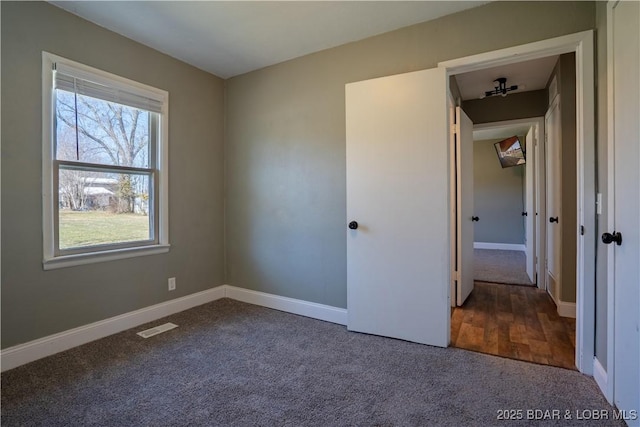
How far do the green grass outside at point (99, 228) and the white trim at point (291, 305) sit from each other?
45.6 inches

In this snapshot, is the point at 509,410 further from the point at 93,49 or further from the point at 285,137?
the point at 93,49

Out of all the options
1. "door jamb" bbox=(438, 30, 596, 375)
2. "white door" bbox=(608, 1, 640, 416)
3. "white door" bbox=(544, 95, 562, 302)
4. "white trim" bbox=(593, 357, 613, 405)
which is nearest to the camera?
"white door" bbox=(608, 1, 640, 416)

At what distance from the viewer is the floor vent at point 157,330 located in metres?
2.61

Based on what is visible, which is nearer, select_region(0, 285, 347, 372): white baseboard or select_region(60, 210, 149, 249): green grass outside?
select_region(0, 285, 347, 372): white baseboard

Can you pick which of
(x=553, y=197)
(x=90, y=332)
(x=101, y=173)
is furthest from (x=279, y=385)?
(x=553, y=197)

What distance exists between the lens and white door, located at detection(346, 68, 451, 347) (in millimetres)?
2336

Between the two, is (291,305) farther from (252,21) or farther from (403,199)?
(252,21)

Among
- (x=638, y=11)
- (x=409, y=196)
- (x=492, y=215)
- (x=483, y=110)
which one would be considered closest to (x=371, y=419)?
(x=409, y=196)

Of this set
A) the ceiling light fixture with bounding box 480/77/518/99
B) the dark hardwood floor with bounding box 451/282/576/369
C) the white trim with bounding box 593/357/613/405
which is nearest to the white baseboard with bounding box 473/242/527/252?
the dark hardwood floor with bounding box 451/282/576/369

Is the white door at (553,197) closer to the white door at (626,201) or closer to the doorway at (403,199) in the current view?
the doorway at (403,199)

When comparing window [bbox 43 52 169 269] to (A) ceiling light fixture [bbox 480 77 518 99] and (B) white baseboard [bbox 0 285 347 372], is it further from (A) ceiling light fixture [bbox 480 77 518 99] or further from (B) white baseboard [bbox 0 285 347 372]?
(A) ceiling light fixture [bbox 480 77 518 99]

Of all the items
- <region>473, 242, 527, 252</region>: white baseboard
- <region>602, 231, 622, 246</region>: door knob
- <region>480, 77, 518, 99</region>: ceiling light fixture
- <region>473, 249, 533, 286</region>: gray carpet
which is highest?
<region>480, 77, 518, 99</region>: ceiling light fixture

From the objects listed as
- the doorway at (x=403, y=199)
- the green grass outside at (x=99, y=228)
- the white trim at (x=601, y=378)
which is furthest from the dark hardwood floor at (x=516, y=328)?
the green grass outside at (x=99, y=228)

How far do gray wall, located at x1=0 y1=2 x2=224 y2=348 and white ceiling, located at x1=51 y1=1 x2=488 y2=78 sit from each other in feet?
0.66
